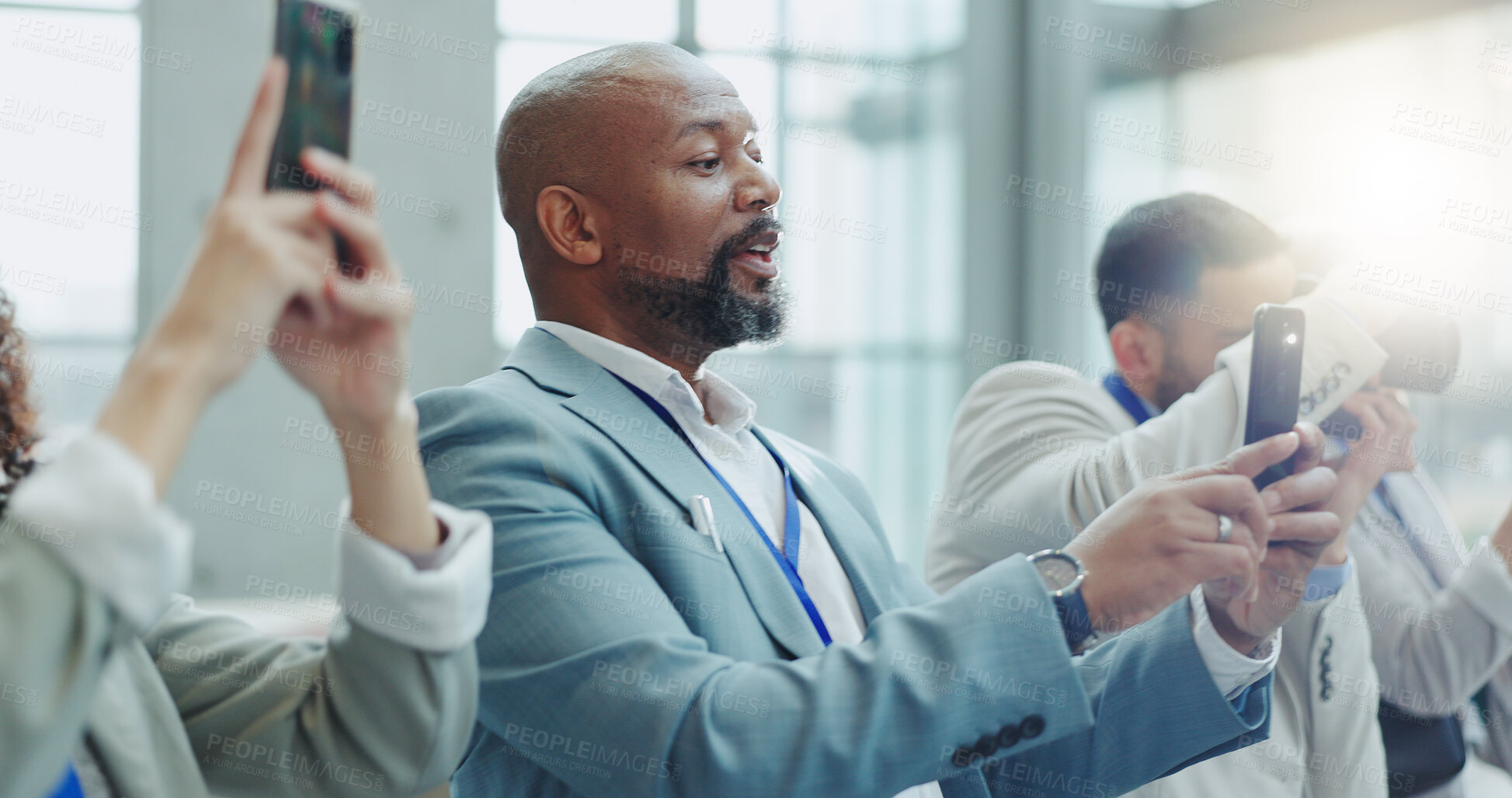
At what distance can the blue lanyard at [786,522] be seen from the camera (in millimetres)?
1179

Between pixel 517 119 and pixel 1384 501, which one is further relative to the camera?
pixel 1384 501

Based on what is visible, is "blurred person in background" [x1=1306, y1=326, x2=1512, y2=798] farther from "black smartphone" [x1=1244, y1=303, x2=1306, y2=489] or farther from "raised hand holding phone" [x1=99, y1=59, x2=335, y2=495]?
"raised hand holding phone" [x1=99, y1=59, x2=335, y2=495]

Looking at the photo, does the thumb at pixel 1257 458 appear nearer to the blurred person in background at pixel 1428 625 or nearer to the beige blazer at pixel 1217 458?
the beige blazer at pixel 1217 458

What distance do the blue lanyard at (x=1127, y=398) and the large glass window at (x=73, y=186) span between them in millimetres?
2821

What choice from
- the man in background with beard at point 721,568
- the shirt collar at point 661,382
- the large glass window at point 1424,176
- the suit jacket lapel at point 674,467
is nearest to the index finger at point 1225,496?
the man in background with beard at point 721,568

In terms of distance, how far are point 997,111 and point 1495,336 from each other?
2013 mm

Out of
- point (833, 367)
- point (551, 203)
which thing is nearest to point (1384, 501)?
point (551, 203)

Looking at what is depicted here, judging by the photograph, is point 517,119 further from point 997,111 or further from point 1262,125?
point 997,111

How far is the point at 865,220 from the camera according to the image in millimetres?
4172

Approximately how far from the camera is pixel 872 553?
1360 millimetres

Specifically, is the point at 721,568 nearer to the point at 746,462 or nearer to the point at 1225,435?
the point at 746,462

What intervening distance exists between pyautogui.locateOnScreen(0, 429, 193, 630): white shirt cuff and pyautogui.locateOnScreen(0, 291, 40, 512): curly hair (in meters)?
0.48

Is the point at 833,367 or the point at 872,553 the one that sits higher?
the point at 872,553

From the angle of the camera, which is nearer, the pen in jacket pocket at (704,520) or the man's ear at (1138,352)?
the pen in jacket pocket at (704,520)
